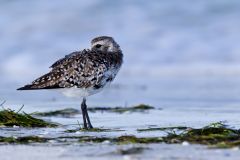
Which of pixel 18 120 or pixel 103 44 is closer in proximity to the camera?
pixel 18 120

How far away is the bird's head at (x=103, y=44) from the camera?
31.4 ft

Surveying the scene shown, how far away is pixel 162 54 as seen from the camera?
18812mm

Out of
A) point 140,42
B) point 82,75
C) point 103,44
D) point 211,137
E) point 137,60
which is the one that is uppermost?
point 140,42

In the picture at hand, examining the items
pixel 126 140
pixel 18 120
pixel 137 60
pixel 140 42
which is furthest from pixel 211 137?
pixel 140 42

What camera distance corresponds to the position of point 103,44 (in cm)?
960

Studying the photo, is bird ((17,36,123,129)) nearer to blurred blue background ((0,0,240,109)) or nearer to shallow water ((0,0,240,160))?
shallow water ((0,0,240,160))

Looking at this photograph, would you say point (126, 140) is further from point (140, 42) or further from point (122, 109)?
point (140, 42)

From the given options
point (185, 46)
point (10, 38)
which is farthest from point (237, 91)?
point (10, 38)

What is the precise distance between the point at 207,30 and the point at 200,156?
560 inches

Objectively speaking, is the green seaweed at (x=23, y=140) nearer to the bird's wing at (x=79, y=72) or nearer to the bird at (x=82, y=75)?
the bird at (x=82, y=75)

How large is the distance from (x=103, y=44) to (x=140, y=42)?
33.6 feet

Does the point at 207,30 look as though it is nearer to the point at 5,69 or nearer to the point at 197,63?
the point at 197,63

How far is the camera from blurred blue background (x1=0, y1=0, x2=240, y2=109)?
15281 mm

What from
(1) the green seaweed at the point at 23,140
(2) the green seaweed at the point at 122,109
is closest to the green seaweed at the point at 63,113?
(2) the green seaweed at the point at 122,109
